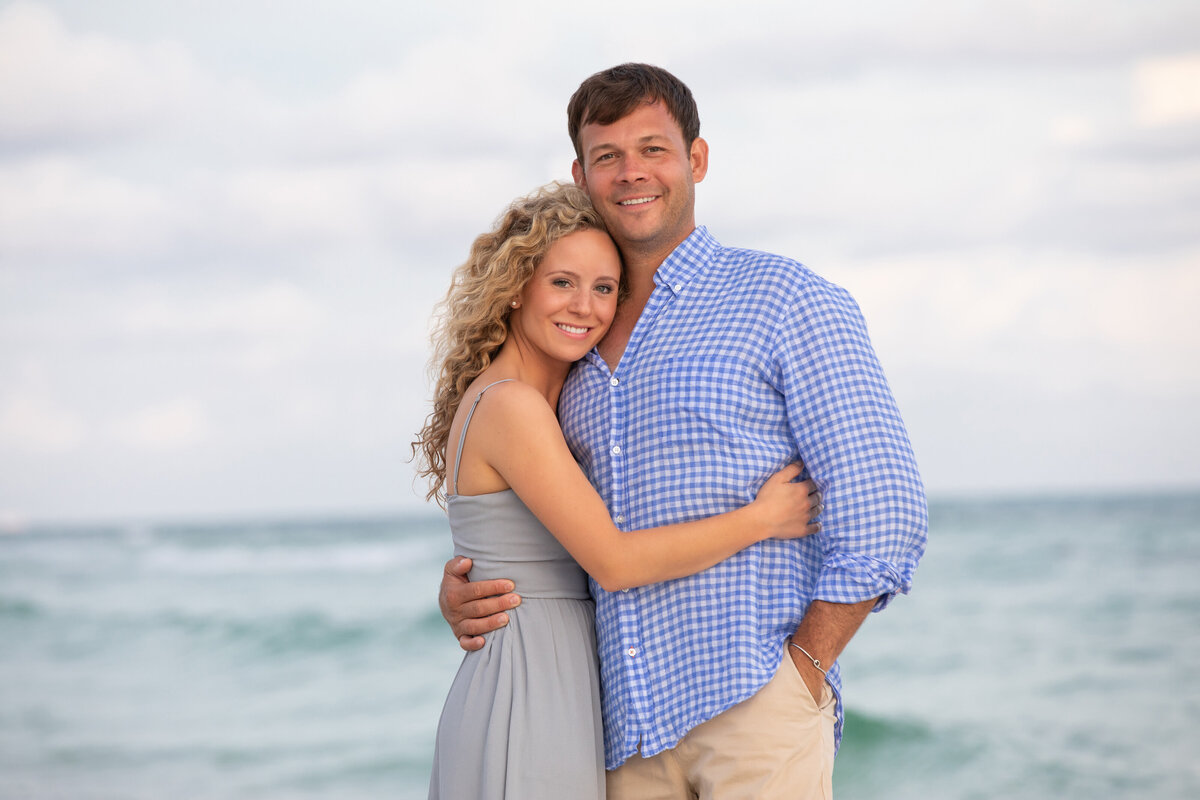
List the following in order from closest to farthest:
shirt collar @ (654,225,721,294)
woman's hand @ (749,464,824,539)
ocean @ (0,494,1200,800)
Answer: woman's hand @ (749,464,824,539) < shirt collar @ (654,225,721,294) < ocean @ (0,494,1200,800)

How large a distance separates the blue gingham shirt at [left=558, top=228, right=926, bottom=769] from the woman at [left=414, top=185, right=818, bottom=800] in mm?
85

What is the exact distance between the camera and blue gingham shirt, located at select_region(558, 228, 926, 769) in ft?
7.68

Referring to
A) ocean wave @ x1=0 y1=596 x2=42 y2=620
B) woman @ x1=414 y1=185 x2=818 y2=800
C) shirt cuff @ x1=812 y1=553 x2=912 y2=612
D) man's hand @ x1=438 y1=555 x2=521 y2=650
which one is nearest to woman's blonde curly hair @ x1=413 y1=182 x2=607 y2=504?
woman @ x1=414 y1=185 x2=818 y2=800

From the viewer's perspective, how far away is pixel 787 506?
242cm

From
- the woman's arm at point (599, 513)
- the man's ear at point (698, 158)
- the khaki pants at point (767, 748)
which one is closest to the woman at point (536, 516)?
the woman's arm at point (599, 513)

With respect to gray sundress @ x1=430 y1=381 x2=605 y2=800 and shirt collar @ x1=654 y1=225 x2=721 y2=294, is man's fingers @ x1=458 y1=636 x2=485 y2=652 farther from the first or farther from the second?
shirt collar @ x1=654 y1=225 x2=721 y2=294

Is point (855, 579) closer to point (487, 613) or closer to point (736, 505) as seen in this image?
point (736, 505)

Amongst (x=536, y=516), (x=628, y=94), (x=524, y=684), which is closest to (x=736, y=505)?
(x=536, y=516)

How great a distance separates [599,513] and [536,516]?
0.68ft

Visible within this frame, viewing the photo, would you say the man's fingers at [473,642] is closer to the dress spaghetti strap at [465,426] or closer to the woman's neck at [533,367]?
the dress spaghetti strap at [465,426]

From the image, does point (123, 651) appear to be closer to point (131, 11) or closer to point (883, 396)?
point (131, 11)

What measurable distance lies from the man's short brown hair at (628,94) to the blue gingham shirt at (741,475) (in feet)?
1.77

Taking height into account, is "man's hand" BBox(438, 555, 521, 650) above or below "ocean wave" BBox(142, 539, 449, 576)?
above

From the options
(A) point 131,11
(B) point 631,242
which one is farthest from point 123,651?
(B) point 631,242
